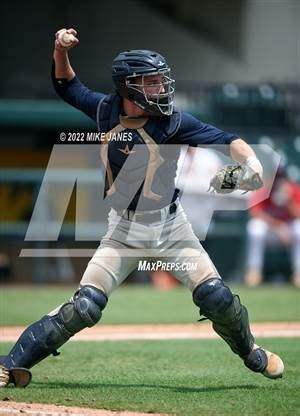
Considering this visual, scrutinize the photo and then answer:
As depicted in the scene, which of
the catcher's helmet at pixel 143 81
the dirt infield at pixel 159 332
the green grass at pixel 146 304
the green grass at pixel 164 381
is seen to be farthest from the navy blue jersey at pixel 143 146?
the green grass at pixel 146 304

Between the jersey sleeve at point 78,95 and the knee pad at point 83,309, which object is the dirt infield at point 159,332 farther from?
the jersey sleeve at point 78,95

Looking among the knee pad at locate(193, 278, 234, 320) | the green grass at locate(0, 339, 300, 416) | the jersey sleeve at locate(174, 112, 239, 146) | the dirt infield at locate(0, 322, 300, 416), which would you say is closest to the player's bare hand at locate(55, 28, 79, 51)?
the jersey sleeve at locate(174, 112, 239, 146)

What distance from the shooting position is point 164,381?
20.8 ft

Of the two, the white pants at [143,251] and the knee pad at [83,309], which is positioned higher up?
the white pants at [143,251]

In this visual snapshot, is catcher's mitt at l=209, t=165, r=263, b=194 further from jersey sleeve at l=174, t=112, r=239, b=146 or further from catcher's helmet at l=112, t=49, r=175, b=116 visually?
catcher's helmet at l=112, t=49, r=175, b=116

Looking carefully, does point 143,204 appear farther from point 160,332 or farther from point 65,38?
point 160,332

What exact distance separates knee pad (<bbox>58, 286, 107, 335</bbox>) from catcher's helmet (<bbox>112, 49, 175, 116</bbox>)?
112cm

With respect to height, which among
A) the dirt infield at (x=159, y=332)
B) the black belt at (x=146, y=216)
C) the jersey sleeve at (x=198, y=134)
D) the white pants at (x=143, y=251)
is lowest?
the dirt infield at (x=159, y=332)

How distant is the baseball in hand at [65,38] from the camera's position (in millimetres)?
6035

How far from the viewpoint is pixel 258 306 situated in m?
11.3

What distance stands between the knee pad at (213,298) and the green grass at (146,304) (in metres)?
4.32

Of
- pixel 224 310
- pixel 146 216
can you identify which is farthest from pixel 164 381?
pixel 146 216

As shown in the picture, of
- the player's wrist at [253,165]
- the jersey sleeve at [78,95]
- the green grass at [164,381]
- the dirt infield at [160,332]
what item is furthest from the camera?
the dirt infield at [160,332]

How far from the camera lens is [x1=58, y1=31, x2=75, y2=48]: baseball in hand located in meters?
6.04
